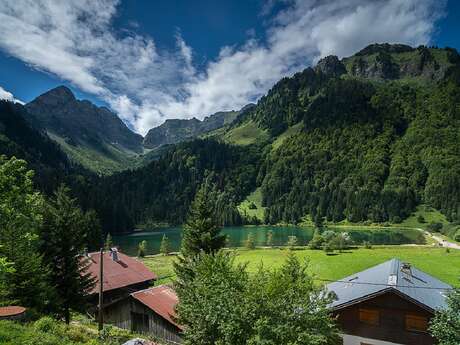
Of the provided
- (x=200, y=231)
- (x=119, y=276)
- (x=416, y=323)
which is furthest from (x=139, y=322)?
(x=416, y=323)

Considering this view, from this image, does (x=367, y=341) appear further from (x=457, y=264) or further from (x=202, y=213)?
(x=457, y=264)

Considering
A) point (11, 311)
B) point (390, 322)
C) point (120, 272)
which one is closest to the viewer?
point (11, 311)

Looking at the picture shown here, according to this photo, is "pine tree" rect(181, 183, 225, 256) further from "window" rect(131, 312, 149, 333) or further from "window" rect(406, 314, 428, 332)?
"window" rect(406, 314, 428, 332)

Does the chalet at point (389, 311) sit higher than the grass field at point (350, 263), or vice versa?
the chalet at point (389, 311)

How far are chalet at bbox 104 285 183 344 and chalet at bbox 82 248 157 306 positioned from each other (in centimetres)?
704

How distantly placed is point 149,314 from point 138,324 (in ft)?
7.57

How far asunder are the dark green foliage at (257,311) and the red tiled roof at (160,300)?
53.1 feet

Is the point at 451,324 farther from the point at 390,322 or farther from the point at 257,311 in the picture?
the point at 257,311

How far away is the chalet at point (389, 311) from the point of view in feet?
94.1

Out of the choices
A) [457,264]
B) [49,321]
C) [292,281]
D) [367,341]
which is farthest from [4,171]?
[457,264]

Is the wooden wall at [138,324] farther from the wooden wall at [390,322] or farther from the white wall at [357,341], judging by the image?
the wooden wall at [390,322]

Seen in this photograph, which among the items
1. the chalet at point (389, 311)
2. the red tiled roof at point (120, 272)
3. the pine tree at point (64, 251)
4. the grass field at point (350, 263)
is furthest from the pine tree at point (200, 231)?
the grass field at point (350, 263)

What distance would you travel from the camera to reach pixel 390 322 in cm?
2986

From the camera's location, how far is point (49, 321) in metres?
22.3
